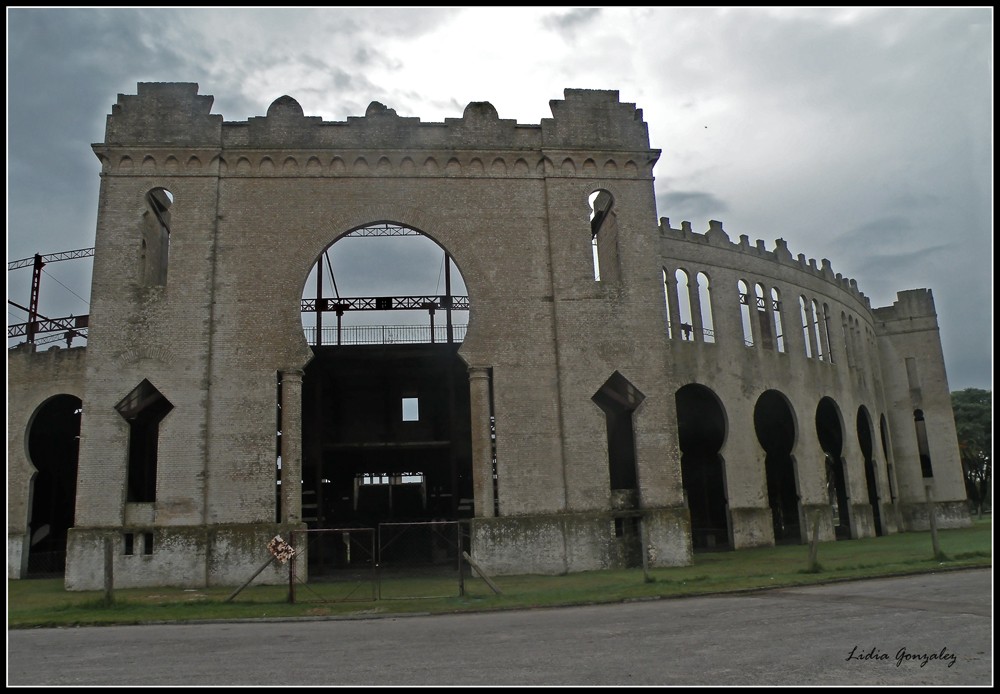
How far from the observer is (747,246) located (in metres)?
34.1

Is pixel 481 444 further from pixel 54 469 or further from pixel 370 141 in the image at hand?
pixel 54 469

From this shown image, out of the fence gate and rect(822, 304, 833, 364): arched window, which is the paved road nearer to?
the fence gate

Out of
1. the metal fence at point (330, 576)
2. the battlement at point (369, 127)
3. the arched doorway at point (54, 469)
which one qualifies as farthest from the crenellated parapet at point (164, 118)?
the arched doorway at point (54, 469)

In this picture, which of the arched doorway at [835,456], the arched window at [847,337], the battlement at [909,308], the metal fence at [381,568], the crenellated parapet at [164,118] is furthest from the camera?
the battlement at [909,308]

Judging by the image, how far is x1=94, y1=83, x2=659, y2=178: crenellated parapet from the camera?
22.5 metres

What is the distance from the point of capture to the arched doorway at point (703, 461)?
108 ft

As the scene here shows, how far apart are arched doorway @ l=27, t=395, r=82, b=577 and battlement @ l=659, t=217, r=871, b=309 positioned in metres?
24.3

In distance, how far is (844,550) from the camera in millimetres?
26469

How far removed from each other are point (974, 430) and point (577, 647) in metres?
66.0

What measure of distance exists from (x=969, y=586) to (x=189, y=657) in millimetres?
13757

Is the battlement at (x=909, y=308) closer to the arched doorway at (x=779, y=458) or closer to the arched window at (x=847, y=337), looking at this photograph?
the arched window at (x=847, y=337)

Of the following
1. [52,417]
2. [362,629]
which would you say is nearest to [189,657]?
[362,629]

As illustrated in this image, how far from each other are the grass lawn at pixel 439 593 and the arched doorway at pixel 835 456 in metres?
11.9

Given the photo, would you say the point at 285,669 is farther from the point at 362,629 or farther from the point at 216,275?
the point at 216,275
